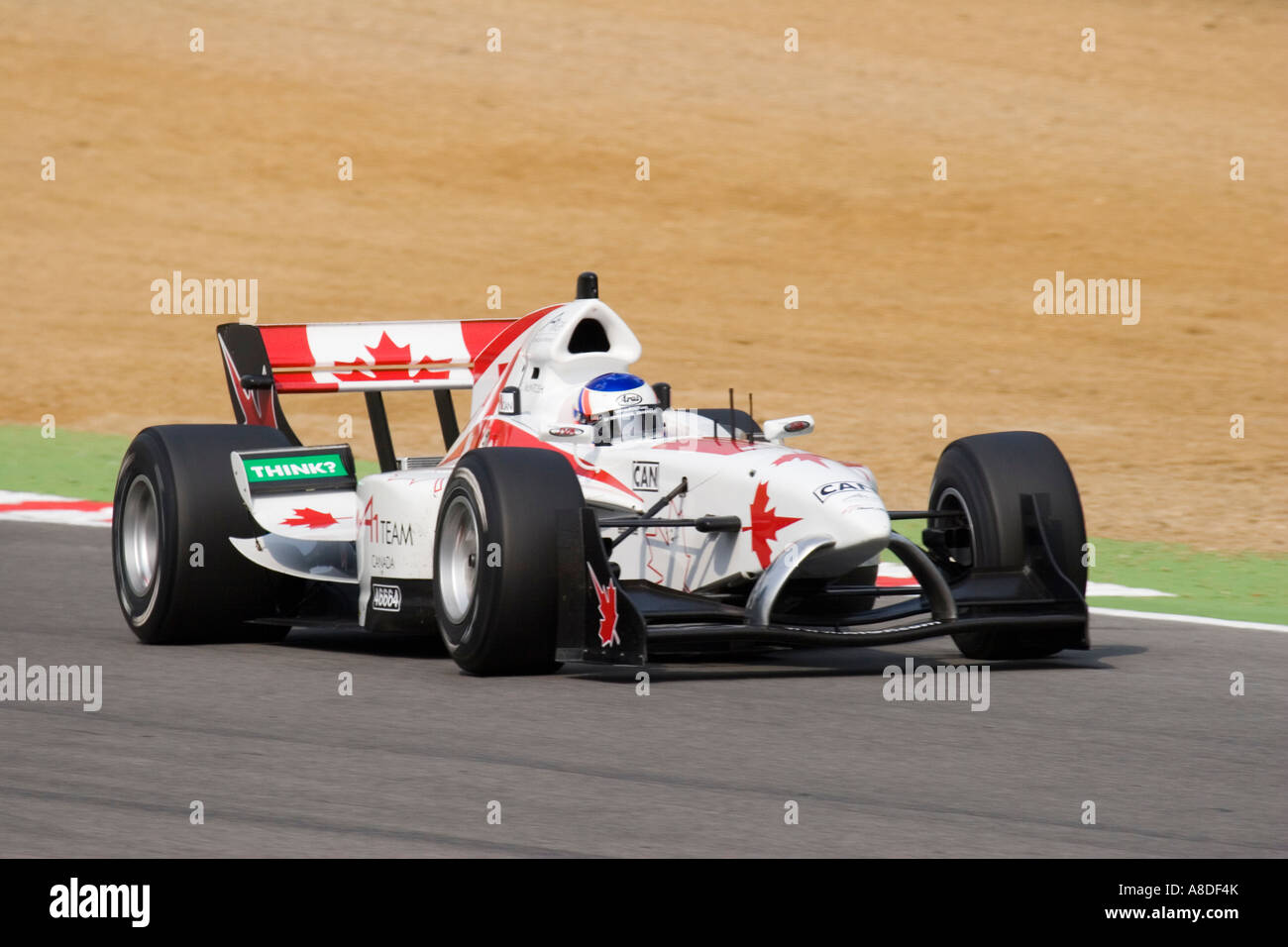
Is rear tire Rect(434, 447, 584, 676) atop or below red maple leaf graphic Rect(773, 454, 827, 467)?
below

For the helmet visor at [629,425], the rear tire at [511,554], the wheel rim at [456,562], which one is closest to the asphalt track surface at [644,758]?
the rear tire at [511,554]

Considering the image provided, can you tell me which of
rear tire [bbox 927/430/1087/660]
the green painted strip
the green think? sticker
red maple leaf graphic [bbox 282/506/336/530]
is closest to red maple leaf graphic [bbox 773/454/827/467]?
rear tire [bbox 927/430/1087/660]

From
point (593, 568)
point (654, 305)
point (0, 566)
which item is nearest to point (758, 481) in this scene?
point (593, 568)

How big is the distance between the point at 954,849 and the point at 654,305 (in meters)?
20.3

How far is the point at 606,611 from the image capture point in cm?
813

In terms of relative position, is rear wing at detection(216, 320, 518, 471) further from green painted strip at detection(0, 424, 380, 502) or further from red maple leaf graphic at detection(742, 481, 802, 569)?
green painted strip at detection(0, 424, 380, 502)

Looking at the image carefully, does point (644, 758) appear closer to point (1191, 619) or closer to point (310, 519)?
point (310, 519)

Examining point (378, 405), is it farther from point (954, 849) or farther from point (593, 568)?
point (954, 849)

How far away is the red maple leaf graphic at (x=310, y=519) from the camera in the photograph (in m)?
9.70

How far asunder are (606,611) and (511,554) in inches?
16.2

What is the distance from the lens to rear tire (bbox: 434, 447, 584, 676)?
26.9 ft

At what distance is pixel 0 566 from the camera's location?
12258mm

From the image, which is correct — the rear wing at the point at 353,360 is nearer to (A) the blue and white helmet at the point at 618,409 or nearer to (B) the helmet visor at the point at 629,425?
(A) the blue and white helmet at the point at 618,409

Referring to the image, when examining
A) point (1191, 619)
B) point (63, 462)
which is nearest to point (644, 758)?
point (1191, 619)
